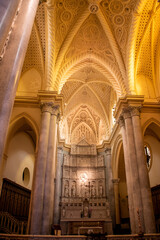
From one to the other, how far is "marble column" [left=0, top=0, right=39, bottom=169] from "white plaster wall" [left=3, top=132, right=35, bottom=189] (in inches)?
362

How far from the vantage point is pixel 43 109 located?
12.1m

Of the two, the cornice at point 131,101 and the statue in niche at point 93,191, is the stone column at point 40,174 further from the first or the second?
the statue in niche at point 93,191

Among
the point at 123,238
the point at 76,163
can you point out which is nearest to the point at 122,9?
the point at 123,238

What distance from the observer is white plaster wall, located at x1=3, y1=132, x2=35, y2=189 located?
13377 mm

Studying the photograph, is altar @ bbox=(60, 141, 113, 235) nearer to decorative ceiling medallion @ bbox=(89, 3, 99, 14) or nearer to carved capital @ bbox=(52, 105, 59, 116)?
carved capital @ bbox=(52, 105, 59, 116)

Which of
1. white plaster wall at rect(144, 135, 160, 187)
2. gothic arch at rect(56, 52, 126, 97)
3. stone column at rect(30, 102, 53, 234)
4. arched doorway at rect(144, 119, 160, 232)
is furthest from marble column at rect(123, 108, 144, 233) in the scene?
stone column at rect(30, 102, 53, 234)

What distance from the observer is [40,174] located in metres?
10.3

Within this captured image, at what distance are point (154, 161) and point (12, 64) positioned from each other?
13269 mm

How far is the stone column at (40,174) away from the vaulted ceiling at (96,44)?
7.47ft

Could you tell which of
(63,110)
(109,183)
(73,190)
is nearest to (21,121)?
(63,110)

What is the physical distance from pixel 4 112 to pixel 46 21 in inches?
392

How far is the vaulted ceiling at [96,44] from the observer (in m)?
12.8

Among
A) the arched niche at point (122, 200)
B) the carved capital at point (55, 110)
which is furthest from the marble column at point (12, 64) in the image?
the arched niche at point (122, 200)

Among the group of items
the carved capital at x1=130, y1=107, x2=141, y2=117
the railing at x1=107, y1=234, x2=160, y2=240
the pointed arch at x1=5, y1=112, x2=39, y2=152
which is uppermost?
the carved capital at x1=130, y1=107, x2=141, y2=117
